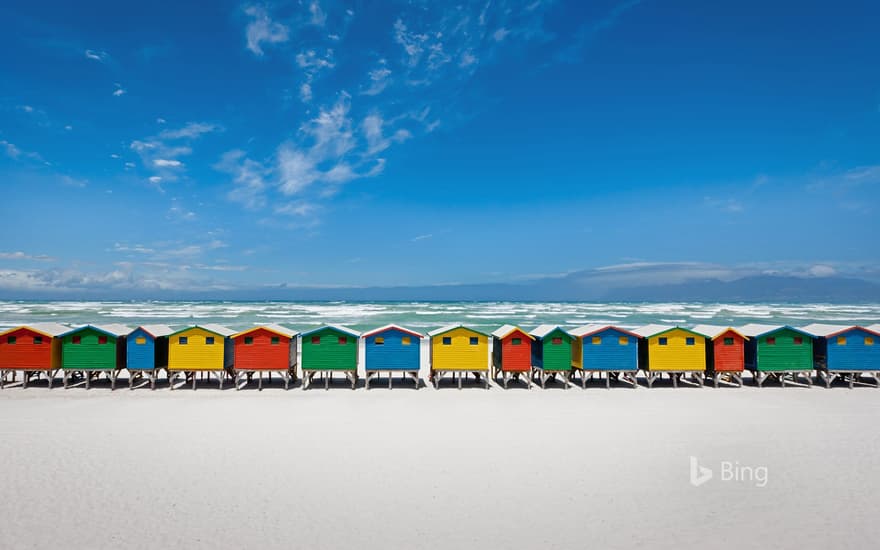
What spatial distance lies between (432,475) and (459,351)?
1051 cm

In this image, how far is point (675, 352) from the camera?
21578 mm

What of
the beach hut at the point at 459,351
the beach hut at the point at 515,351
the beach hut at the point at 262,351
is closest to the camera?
the beach hut at the point at 262,351

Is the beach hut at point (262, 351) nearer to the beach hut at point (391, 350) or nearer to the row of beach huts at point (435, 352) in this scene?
the row of beach huts at point (435, 352)

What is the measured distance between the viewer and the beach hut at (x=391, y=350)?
68.7 ft

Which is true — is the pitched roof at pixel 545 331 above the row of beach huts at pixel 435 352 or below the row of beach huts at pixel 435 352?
A: above

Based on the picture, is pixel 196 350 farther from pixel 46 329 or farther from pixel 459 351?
pixel 459 351

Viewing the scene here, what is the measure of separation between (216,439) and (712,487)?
13.0m

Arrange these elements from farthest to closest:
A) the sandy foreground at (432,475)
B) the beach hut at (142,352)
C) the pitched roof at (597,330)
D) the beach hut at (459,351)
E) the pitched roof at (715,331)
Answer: the pitched roof at (715,331)
the pitched roof at (597,330)
the beach hut at (459,351)
the beach hut at (142,352)
the sandy foreground at (432,475)

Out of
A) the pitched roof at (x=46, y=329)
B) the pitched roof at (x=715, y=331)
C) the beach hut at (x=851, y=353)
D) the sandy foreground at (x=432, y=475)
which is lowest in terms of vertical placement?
the sandy foreground at (x=432, y=475)

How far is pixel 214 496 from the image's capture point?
9.84 metres

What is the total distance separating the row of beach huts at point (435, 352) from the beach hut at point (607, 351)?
5 centimetres

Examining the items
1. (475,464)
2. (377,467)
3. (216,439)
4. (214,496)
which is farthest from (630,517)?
(216,439)

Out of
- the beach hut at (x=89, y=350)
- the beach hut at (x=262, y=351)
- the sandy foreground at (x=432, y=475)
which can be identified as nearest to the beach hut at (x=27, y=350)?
the beach hut at (x=89, y=350)

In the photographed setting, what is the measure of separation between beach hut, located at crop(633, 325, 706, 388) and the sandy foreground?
150 inches
